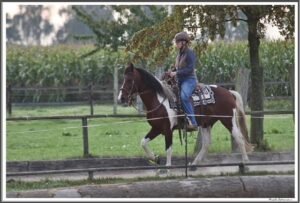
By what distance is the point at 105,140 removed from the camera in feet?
47.1

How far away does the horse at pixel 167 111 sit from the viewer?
10.3 m

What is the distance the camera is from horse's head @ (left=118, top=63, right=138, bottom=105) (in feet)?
33.2

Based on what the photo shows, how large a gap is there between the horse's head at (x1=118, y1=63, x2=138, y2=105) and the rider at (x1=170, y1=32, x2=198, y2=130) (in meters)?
0.62

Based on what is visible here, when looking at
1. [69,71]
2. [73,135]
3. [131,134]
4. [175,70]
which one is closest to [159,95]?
[175,70]

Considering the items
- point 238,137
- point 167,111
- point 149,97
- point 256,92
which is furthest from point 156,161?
point 256,92

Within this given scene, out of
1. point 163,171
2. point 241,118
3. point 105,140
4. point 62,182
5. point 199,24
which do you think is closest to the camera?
point 62,182

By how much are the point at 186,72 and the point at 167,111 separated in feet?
2.45

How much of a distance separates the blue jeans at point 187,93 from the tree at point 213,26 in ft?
4.74

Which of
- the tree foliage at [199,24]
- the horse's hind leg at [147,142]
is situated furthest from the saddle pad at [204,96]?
the tree foliage at [199,24]

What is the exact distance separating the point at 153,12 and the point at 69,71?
8.54 meters

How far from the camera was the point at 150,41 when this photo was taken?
39.1ft

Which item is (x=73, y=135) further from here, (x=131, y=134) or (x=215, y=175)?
(x=215, y=175)

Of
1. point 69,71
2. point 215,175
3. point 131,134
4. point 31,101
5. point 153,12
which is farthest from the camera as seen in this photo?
point 69,71

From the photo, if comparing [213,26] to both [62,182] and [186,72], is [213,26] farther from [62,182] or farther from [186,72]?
[62,182]
